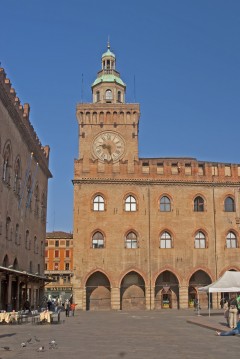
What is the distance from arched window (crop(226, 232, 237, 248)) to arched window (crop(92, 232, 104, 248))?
470 inches

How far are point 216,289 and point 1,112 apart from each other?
57.5 feet

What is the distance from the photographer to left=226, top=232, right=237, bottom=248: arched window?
154 ft

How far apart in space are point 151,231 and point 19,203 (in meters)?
13.9

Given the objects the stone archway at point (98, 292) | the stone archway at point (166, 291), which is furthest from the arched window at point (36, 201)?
the stone archway at point (166, 291)

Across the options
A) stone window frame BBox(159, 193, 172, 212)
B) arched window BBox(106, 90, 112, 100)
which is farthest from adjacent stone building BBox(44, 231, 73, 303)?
stone window frame BBox(159, 193, 172, 212)

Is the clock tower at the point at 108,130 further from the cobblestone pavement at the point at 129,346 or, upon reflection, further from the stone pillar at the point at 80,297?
the cobblestone pavement at the point at 129,346

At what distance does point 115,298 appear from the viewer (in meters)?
44.2

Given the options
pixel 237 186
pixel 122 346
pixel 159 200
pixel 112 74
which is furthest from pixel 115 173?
pixel 122 346

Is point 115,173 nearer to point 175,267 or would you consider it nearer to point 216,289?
point 175,267

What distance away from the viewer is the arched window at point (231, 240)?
154ft

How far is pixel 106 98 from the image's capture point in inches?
2250

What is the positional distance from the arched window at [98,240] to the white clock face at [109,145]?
1054 cm

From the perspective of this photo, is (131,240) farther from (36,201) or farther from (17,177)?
(17,177)

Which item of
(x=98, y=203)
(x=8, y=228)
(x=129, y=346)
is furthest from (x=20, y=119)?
(x=129, y=346)
